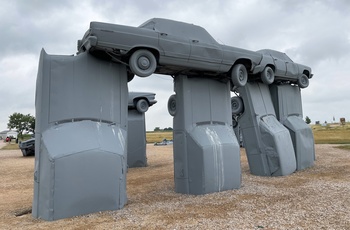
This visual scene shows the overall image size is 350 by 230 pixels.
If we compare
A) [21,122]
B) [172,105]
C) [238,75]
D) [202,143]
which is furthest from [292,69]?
[21,122]

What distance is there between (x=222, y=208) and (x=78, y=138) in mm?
3532

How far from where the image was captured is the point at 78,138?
635 centimetres

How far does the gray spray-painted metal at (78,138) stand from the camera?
5988 mm

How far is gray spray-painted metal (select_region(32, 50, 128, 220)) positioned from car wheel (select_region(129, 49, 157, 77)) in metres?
0.59

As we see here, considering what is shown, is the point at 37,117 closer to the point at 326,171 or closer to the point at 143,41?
the point at 143,41

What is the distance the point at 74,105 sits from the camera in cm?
664

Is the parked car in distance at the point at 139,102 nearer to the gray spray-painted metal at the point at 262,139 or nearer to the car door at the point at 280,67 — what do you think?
the gray spray-painted metal at the point at 262,139

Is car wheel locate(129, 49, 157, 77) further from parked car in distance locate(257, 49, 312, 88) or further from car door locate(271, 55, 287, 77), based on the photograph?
car door locate(271, 55, 287, 77)

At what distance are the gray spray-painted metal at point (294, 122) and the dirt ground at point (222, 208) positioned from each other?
8.25ft

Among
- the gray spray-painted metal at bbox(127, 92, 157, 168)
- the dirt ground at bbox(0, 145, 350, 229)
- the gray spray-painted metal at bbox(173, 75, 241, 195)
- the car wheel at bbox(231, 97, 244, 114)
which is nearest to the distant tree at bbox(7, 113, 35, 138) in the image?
the gray spray-painted metal at bbox(127, 92, 157, 168)

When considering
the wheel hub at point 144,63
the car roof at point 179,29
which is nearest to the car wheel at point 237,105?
the car roof at point 179,29

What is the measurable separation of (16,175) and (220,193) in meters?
A: 9.99

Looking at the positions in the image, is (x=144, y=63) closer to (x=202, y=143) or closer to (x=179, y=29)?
(x=179, y=29)

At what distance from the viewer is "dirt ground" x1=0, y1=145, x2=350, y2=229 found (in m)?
5.51
